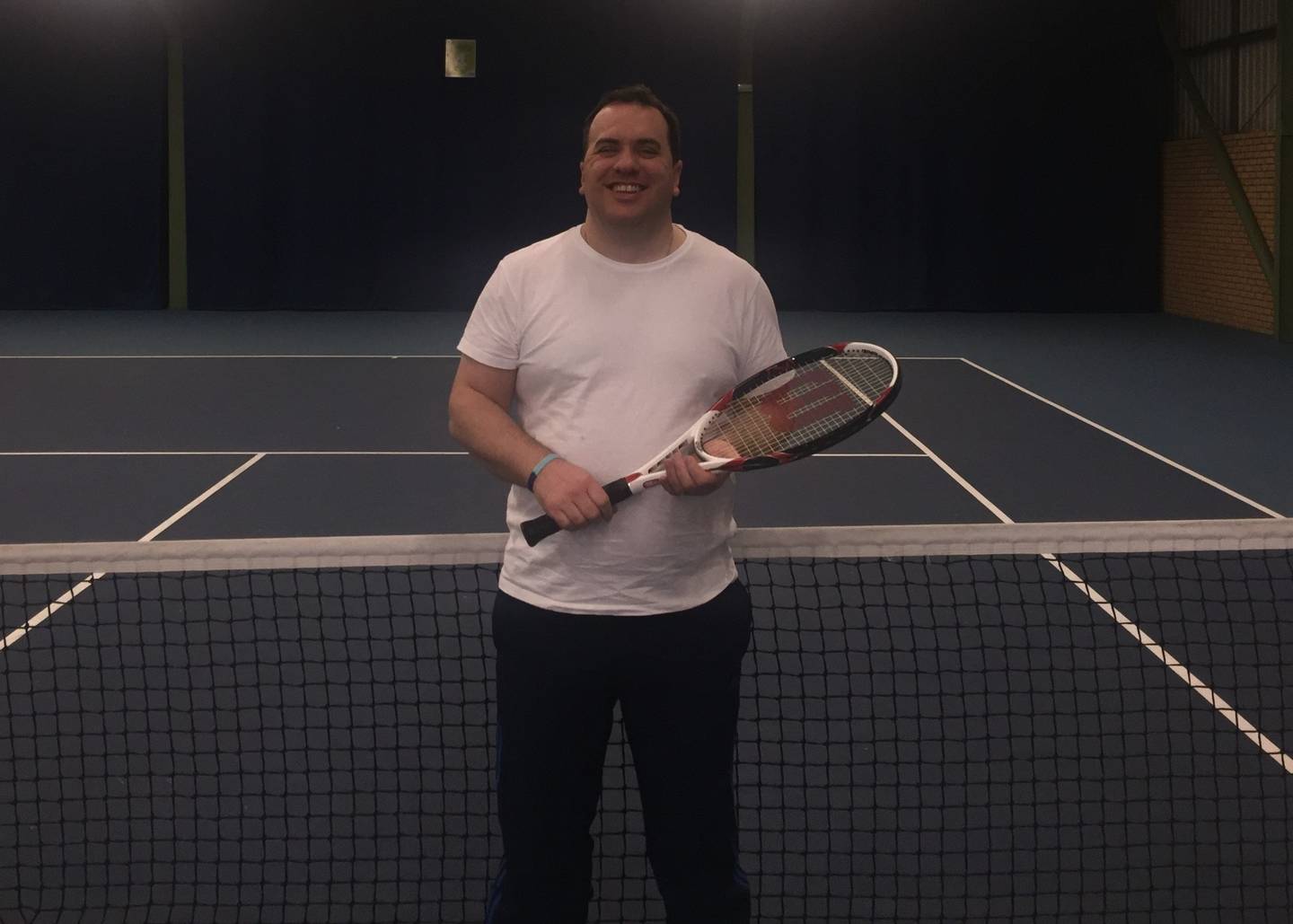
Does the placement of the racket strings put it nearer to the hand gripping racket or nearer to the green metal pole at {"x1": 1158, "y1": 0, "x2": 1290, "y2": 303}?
the hand gripping racket

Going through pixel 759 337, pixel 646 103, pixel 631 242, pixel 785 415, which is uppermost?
pixel 646 103

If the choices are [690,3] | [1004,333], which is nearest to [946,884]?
[1004,333]

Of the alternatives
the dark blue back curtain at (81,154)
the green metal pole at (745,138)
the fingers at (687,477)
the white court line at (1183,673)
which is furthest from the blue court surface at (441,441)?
the fingers at (687,477)

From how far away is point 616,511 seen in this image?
2.19 m

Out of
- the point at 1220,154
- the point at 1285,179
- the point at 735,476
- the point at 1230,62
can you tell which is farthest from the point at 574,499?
the point at 1230,62

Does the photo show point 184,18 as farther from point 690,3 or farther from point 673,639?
point 673,639

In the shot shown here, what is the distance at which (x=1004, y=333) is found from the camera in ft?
51.0

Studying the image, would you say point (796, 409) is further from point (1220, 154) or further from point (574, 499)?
point (1220, 154)

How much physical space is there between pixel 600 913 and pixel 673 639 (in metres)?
1.12

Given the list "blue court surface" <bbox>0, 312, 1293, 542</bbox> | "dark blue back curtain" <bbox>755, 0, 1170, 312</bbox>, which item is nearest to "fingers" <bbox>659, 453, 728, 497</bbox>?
"blue court surface" <bbox>0, 312, 1293, 542</bbox>

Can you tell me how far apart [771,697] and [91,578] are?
253 cm

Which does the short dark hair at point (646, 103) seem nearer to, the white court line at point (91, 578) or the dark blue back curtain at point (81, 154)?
the white court line at point (91, 578)

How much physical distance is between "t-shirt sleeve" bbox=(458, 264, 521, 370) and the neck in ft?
0.48

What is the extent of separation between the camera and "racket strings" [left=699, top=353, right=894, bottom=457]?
228 centimetres
